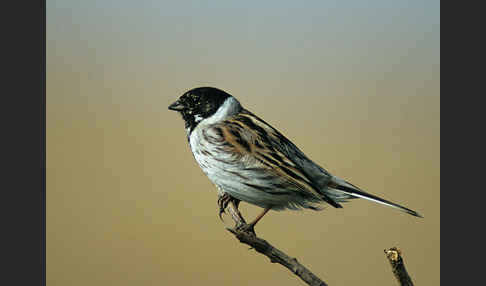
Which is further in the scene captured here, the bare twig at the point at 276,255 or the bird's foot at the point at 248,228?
the bird's foot at the point at 248,228

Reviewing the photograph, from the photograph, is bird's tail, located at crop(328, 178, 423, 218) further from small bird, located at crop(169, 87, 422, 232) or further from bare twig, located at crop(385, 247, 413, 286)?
bare twig, located at crop(385, 247, 413, 286)

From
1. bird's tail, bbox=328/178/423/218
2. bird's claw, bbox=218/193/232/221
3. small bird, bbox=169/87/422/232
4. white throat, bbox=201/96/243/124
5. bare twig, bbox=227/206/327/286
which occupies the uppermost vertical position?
white throat, bbox=201/96/243/124

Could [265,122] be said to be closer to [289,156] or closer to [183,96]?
[289,156]

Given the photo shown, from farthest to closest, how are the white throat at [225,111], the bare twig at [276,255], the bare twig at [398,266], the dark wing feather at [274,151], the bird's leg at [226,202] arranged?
the bird's leg at [226,202] < the white throat at [225,111] < the dark wing feather at [274,151] < the bare twig at [276,255] < the bare twig at [398,266]

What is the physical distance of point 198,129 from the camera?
4.50 meters

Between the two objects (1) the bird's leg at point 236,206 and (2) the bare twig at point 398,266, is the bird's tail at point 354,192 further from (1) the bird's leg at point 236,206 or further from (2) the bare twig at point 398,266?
(1) the bird's leg at point 236,206

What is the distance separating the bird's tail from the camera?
4094 millimetres

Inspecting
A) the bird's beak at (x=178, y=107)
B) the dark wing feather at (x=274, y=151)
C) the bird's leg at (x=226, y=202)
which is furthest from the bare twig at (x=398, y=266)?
the bird's beak at (x=178, y=107)

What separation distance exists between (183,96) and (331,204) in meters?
1.58

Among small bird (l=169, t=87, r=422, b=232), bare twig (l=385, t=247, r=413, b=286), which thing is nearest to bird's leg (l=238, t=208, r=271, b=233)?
small bird (l=169, t=87, r=422, b=232)

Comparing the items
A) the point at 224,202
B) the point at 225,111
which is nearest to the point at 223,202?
the point at 224,202

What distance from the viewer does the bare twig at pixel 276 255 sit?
159 inches

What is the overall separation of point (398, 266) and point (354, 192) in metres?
0.82

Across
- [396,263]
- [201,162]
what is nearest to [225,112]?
[201,162]
